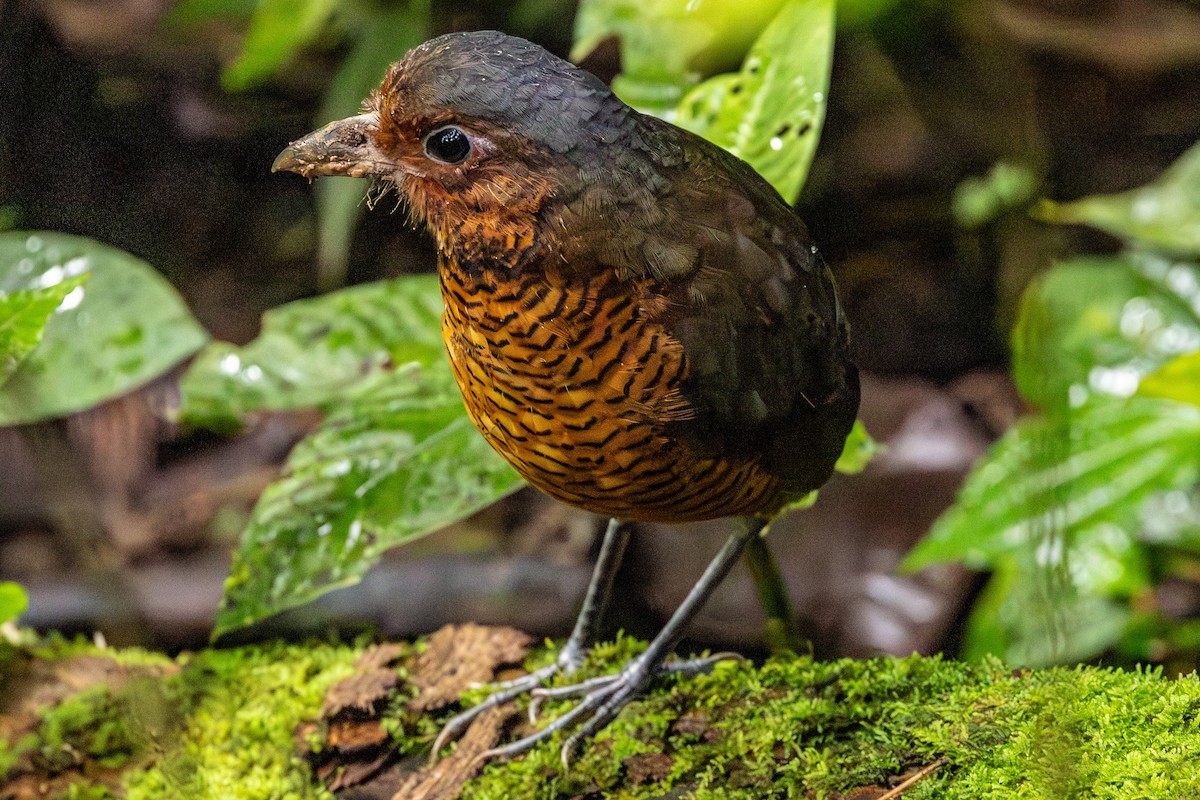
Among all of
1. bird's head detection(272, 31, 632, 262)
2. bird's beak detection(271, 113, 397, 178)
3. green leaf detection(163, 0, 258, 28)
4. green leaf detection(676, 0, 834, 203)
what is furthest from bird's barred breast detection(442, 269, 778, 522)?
green leaf detection(163, 0, 258, 28)

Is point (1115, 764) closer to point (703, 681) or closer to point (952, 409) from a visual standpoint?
point (703, 681)

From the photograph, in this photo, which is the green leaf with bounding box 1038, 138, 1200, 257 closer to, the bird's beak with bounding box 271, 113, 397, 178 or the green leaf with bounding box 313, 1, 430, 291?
the green leaf with bounding box 313, 1, 430, 291

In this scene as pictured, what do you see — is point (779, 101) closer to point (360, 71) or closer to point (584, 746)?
point (584, 746)

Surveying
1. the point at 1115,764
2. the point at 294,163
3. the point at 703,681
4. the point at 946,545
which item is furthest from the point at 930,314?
the point at 294,163

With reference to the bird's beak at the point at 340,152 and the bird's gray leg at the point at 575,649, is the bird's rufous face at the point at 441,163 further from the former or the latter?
the bird's gray leg at the point at 575,649

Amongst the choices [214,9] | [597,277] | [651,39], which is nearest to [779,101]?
[651,39]

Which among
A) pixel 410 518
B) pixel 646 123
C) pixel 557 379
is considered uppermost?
pixel 646 123
